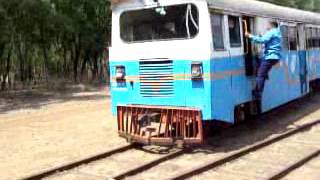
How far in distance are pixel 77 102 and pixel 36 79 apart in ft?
42.4

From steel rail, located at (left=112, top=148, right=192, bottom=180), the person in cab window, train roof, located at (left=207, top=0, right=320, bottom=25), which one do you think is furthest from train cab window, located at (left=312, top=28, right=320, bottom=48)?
steel rail, located at (left=112, top=148, right=192, bottom=180)

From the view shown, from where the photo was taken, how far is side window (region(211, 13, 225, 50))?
10.3m

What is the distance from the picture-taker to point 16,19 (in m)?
26.7

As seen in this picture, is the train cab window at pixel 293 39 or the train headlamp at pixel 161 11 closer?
the train headlamp at pixel 161 11

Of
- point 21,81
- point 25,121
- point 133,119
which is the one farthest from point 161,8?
point 21,81

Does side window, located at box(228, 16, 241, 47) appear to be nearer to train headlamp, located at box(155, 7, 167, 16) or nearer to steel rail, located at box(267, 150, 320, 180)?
train headlamp, located at box(155, 7, 167, 16)

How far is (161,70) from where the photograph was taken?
34.6 feet

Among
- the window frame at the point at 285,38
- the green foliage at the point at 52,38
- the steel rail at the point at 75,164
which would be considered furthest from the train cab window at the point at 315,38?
the green foliage at the point at 52,38

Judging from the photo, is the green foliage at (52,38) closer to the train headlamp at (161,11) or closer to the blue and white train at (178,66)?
the blue and white train at (178,66)

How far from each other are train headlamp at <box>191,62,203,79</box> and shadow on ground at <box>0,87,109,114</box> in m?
10.1

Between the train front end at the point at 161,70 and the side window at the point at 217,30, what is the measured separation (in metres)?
0.26

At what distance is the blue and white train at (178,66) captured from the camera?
33.5 feet

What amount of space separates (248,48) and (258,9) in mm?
1116

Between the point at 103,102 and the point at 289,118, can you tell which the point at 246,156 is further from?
the point at 103,102
